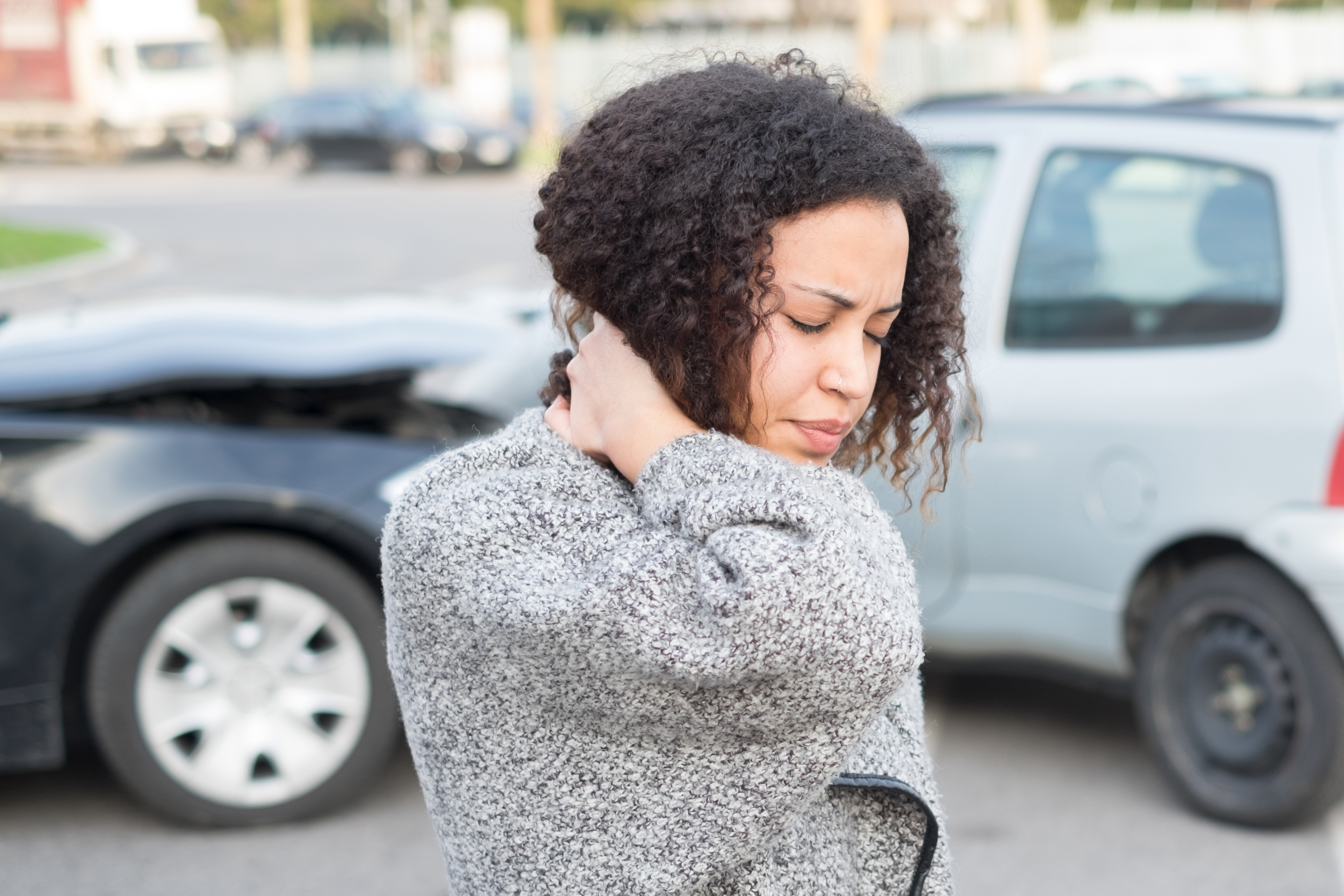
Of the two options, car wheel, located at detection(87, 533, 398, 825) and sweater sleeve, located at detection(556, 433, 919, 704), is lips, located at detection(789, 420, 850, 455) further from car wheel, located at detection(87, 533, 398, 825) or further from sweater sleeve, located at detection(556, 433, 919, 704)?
car wheel, located at detection(87, 533, 398, 825)

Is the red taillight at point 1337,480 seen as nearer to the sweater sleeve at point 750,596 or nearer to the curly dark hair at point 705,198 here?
the curly dark hair at point 705,198

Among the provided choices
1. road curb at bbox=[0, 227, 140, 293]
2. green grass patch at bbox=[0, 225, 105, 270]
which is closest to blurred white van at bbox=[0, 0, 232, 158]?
green grass patch at bbox=[0, 225, 105, 270]

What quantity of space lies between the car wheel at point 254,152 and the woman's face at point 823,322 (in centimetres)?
3207

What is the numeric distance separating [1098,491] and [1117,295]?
520mm

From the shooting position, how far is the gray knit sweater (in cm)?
107

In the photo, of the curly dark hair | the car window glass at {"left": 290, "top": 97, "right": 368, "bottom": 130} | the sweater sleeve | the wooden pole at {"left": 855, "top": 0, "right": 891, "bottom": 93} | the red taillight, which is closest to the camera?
the sweater sleeve

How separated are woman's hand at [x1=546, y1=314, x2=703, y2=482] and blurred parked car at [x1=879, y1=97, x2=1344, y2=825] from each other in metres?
2.37

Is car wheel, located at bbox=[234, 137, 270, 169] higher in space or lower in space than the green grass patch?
lower

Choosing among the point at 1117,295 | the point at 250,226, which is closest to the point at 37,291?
the point at 250,226

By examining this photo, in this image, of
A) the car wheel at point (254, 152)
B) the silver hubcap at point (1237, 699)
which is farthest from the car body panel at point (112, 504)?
the car wheel at point (254, 152)

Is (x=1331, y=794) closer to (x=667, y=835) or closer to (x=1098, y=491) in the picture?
(x=1098, y=491)

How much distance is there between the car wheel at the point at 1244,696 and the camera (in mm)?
3613

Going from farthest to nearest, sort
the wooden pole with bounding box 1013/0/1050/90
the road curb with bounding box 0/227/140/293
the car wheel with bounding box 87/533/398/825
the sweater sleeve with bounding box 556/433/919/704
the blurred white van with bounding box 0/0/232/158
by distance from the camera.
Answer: the blurred white van with bounding box 0/0/232/158 → the wooden pole with bounding box 1013/0/1050/90 → the road curb with bounding box 0/227/140/293 → the car wheel with bounding box 87/533/398/825 → the sweater sleeve with bounding box 556/433/919/704

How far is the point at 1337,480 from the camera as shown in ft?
11.4
